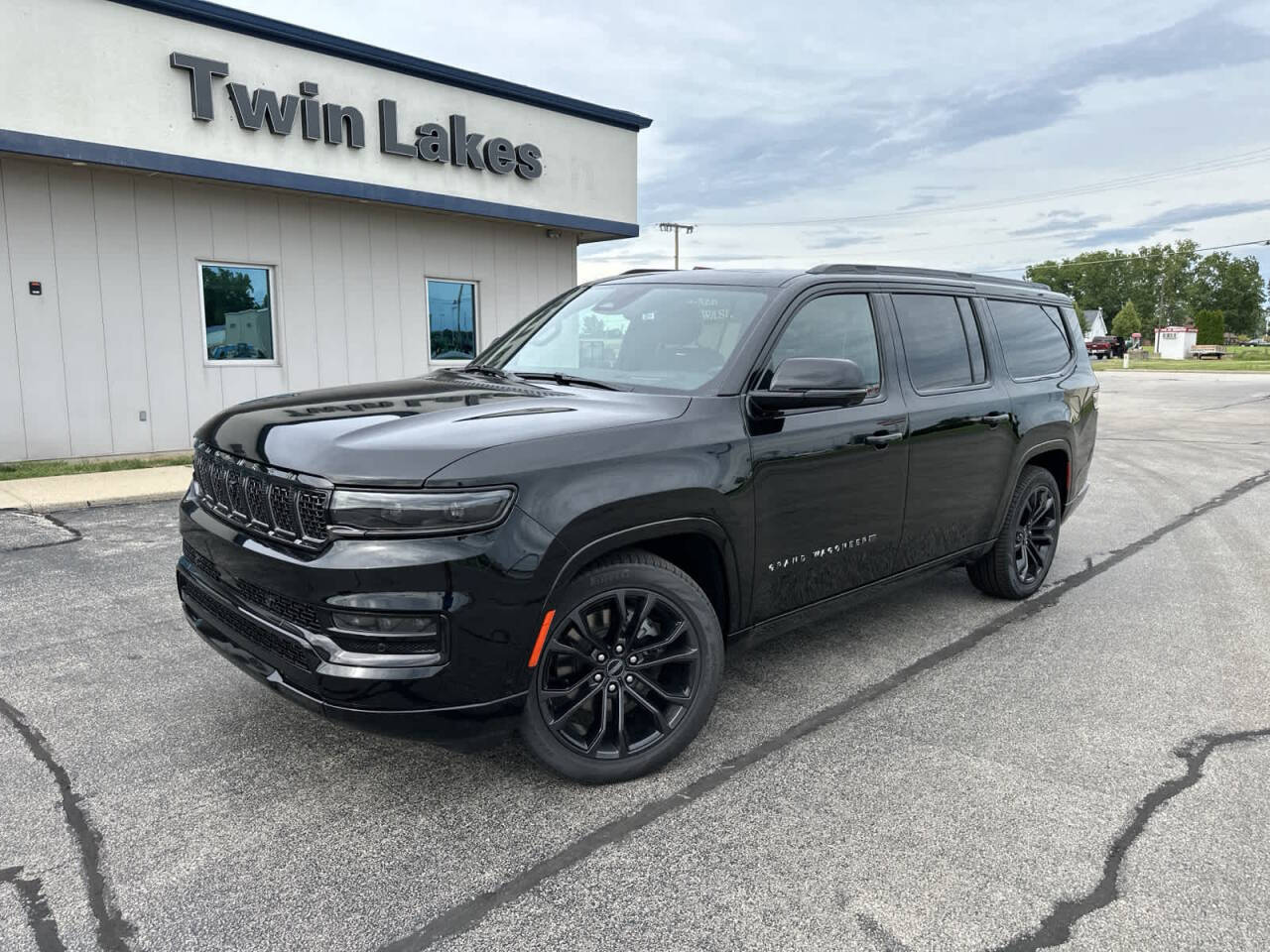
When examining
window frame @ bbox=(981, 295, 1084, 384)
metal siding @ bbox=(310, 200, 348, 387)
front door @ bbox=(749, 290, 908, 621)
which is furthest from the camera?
metal siding @ bbox=(310, 200, 348, 387)

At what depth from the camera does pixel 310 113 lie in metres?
11.6

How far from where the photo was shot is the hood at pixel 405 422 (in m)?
2.73

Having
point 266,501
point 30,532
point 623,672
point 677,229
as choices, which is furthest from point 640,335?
point 677,229

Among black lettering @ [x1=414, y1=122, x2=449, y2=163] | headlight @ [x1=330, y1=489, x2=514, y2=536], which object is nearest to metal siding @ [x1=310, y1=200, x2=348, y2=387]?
black lettering @ [x1=414, y1=122, x2=449, y2=163]

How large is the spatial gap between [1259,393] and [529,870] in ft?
100

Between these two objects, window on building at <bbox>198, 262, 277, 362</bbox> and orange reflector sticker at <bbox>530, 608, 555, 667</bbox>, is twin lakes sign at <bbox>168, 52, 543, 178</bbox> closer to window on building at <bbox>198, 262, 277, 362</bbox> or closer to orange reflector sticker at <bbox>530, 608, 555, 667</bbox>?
window on building at <bbox>198, 262, 277, 362</bbox>

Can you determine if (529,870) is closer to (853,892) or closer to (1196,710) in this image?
(853,892)

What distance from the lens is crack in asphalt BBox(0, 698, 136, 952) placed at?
7.84 feet

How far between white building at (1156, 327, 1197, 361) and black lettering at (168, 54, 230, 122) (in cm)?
7741

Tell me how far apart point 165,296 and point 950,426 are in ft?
32.7

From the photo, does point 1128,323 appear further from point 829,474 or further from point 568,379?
point 568,379

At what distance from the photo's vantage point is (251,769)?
3275 millimetres

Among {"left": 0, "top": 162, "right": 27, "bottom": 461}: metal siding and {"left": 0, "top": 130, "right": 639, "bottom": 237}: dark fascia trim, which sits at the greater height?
{"left": 0, "top": 130, "right": 639, "bottom": 237}: dark fascia trim

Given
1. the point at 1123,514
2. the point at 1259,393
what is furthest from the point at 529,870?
the point at 1259,393
